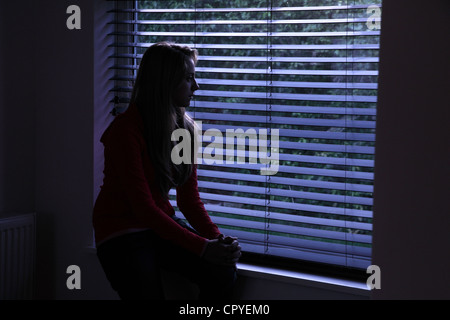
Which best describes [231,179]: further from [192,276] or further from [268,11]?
[268,11]

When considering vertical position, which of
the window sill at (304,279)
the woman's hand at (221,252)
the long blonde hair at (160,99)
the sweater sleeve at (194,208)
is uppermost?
the long blonde hair at (160,99)

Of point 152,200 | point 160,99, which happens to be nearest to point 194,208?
point 152,200

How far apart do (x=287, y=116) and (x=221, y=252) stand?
0.65 m

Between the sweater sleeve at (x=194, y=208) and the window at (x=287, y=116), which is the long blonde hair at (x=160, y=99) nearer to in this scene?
the sweater sleeve at (x=194, y=208)

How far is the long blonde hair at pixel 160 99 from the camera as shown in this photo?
2170mm

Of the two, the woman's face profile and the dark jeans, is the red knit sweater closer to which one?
the dark jeans

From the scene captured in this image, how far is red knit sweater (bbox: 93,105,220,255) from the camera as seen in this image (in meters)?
2.08
